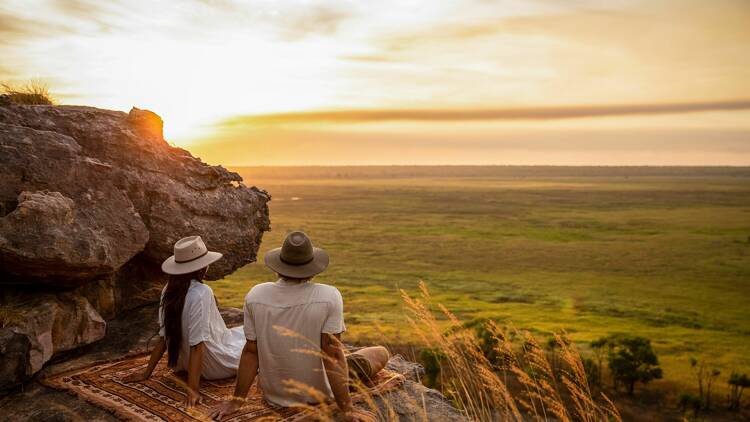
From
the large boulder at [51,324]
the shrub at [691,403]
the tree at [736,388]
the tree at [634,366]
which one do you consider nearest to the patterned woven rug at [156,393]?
the large boulder at [51,324]

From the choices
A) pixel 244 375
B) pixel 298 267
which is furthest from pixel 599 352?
pixel 298 267

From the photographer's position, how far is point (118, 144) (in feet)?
26.7

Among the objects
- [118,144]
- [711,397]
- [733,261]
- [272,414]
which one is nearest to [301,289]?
[272,414]

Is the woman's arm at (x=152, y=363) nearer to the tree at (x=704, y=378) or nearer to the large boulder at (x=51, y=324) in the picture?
the large boulder at (x=51, y=324)

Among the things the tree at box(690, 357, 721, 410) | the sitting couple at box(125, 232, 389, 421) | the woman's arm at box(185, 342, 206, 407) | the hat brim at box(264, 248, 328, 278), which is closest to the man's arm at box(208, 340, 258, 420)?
the sitting couple at box(125, 232, 389, 421)

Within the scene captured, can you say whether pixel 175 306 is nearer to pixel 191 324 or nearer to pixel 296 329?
pixel 191 324

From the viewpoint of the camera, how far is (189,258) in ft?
18.7

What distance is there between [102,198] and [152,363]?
2517 millimetres

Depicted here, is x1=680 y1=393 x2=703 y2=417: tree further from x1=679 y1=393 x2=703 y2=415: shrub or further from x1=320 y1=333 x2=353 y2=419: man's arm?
x1=320 y1=333 x2=353 y2=419: man's arm

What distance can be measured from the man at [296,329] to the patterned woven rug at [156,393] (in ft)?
0.64

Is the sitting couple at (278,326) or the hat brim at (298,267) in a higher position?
the hat brim at (298,267)

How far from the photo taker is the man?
4.80 m

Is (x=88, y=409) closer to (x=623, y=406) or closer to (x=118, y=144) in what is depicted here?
(x=118, y=144)

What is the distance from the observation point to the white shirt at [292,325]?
189 inches
